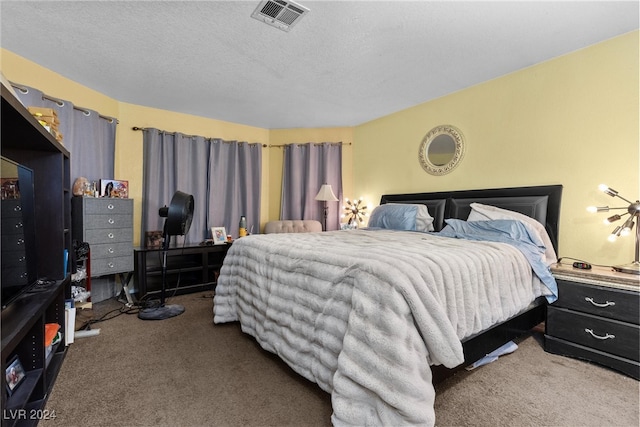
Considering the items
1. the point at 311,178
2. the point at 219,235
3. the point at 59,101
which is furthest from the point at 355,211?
the point at 59,101

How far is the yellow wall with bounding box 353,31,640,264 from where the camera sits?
2.25 m

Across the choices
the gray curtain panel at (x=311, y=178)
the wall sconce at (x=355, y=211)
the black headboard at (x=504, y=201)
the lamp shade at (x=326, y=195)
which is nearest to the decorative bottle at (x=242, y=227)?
the gray curtain panel at (x=311, y=178)

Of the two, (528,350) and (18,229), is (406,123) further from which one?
(18,229)

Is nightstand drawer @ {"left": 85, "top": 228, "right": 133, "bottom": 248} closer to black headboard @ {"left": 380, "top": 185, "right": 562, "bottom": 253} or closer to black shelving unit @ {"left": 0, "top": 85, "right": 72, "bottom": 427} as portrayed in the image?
black shelving unit @ {"left": 0, "top": 85, "right": 72, "bottom": 427}

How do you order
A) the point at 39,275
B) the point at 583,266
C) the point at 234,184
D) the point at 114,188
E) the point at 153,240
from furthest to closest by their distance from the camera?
the point at 234,184
the point at 153,240
the point at 114,188
the point at 583,266
the point at 39,275

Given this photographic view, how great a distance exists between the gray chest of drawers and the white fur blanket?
1.84 m

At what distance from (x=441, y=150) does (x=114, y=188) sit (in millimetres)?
3827

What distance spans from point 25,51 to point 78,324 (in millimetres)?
2393

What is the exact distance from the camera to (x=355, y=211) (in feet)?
14.9

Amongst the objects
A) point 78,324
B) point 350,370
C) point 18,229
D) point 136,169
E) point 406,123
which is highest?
point 406,123

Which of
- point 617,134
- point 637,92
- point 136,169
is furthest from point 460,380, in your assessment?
point 136,169

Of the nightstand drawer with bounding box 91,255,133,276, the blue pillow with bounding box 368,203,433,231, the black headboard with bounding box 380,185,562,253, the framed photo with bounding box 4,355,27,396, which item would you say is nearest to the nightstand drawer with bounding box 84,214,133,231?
the nightstand drawer with bounding box 91,255,133,276

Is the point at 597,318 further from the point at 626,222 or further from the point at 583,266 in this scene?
the point at 626,222

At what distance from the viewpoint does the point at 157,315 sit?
8.81 ft
